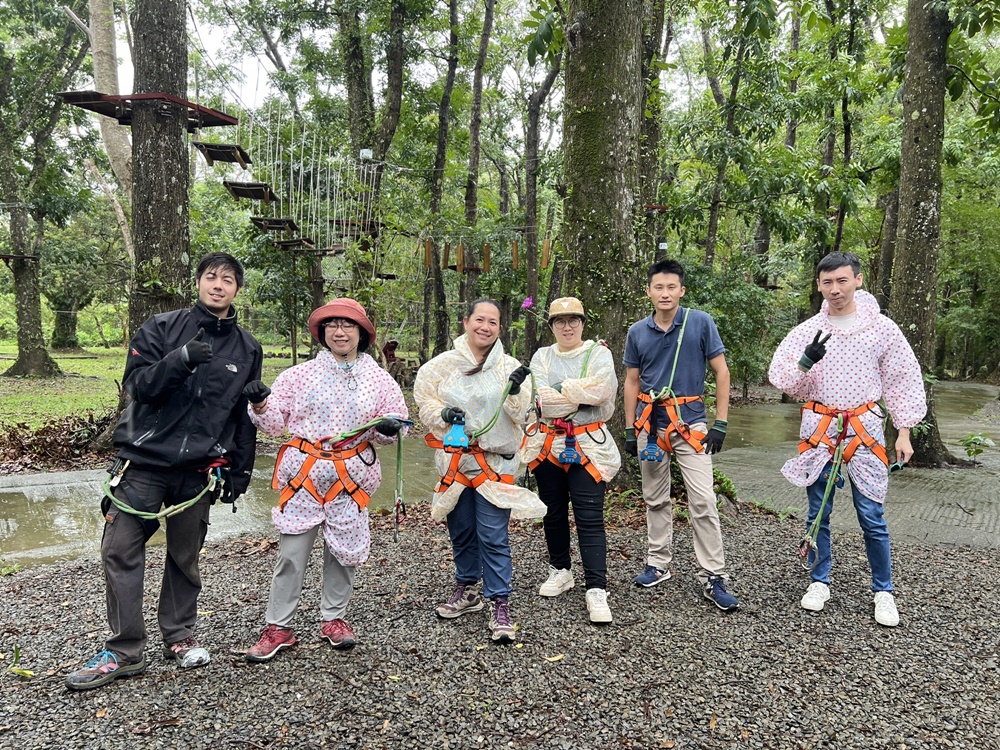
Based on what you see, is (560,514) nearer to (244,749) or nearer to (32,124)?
(244,749)

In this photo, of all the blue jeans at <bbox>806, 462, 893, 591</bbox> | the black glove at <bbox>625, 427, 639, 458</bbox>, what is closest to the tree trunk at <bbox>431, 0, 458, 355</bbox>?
the black glove at <bbox>625, 427, 639, 458</bbox>

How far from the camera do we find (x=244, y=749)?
261cm

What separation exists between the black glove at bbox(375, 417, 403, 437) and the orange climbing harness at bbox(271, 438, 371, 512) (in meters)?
0.19

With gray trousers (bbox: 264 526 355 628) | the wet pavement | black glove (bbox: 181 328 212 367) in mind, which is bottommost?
the wet pavement

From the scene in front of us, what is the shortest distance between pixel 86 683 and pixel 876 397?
446cm

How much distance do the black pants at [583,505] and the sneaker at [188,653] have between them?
2.03 meters

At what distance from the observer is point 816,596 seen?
4.00m

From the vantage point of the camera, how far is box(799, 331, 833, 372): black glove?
12.5 feet

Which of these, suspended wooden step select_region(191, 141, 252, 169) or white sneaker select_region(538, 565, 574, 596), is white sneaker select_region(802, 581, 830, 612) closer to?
white sneaker select_region(538, 565, 574, 596)

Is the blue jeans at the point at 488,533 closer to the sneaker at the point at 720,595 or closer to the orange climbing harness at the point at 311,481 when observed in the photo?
the orange climbing harness at the point at 311,481

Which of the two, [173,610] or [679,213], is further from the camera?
[679,213]

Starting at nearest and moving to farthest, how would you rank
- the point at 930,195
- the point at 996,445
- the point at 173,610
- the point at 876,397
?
1. the point at 173,610
2. the point at 876,397
3. the point at 930,195
4. the point at 996,445

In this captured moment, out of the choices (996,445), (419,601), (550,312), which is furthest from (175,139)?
(996,445)

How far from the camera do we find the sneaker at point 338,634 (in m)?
3.40
